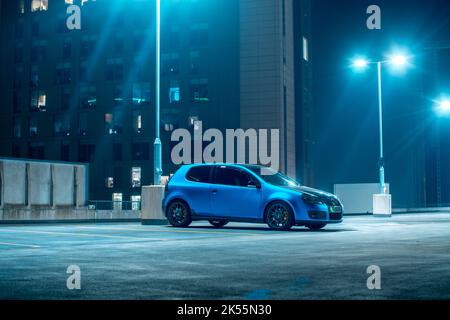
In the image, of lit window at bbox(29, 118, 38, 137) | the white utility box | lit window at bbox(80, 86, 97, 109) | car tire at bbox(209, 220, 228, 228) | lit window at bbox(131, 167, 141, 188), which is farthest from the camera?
lit window at bbox(29, 118, 38, 137)

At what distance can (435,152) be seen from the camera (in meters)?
64.0

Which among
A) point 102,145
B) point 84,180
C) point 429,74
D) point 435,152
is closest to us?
point 84,180

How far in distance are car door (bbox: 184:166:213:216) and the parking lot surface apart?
401 cm

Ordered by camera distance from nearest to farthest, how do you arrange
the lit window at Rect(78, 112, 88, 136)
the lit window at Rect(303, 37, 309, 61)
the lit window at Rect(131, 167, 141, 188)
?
the lit window at Rect(131, 167, 141, 188), the lit window at Rect(78, 112, 88, 136), the lit window at Rect(303, 37, 309, 61)

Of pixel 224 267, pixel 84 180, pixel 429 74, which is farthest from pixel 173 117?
pixel 224 267

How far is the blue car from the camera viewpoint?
16.6 m

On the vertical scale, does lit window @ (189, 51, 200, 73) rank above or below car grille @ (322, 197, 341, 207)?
above

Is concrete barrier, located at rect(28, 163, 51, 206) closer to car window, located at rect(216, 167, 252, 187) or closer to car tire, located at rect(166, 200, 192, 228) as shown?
car tire, located at rect(166, 200, 192, 228)

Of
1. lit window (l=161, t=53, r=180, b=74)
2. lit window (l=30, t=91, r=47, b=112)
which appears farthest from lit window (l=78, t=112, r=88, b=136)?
lit window (l=161, t=53, r=180, b=74)

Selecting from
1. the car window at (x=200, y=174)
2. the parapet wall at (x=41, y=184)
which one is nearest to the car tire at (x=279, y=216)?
the car window at (x=200, y=174)

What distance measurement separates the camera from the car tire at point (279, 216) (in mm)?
16641

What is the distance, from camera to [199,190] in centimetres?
1775

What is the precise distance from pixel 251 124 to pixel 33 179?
129 feet

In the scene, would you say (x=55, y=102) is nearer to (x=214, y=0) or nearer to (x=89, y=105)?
(x=89, y=105)
